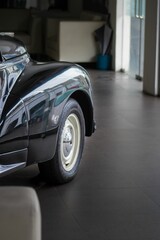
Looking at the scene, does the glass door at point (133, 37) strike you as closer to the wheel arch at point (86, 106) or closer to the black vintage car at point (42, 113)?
the wheel arch at point (86, 106)

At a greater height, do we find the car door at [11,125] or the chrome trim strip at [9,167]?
the car door at [11,125]

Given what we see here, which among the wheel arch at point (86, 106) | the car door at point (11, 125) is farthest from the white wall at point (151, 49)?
the car door at point (11, 125)

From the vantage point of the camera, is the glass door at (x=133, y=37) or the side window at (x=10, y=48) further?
the glass door at (x=133, y=37)

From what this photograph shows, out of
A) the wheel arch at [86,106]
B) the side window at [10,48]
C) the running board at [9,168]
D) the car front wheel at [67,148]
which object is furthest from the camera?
the wheel arch at [86,106]

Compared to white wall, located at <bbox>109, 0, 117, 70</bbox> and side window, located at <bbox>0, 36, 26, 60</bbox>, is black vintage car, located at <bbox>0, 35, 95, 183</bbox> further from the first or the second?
white wall, located at <bbox>109, 0, 117, 70</bbox>

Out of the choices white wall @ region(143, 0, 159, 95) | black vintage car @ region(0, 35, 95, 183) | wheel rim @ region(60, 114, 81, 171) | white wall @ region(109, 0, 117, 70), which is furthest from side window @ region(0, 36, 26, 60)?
white wall @ region(109, 0, 117, 70)

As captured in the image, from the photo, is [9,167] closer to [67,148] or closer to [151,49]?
[67,148]

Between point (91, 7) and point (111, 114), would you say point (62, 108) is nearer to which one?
point (111, 114)

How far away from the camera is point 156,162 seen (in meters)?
5.29

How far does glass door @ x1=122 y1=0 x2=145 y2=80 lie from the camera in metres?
11.4

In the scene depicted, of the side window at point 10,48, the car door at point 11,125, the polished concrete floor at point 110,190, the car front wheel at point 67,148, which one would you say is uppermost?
the side window at point 10,48

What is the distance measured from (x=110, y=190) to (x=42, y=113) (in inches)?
33.4

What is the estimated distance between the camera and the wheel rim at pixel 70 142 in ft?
15.1

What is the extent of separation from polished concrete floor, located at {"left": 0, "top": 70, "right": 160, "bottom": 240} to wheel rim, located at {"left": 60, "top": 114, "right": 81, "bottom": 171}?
0.16m
